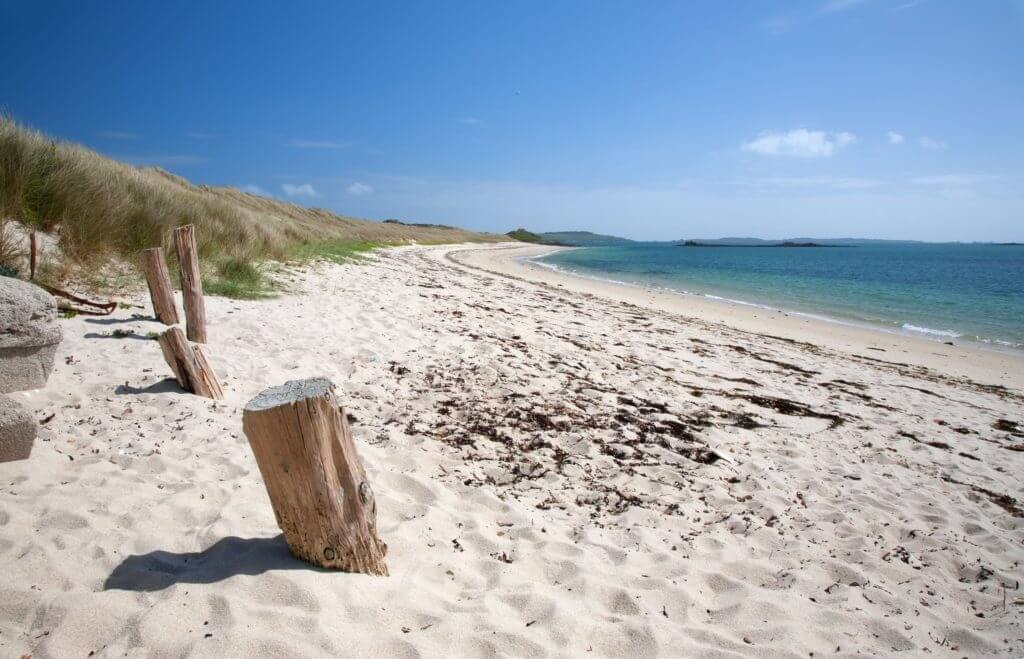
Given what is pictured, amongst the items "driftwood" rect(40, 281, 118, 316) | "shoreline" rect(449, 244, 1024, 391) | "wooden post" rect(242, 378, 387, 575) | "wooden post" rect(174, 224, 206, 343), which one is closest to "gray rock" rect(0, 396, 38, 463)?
"wooden post" rect(242, 378, 387, 575)

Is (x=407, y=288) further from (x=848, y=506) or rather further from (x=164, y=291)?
(x=848, y=506)

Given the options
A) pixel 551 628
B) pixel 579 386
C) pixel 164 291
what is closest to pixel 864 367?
pixel 579 386

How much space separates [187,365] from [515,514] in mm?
3058

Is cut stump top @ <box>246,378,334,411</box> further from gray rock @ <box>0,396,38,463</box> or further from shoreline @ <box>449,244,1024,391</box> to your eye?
shoreline @ <box>449,244,1024,391</box>

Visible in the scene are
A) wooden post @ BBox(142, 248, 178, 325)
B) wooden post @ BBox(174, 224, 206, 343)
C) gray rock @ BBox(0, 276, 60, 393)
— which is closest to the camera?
gray rock @ BBox(0, 276, 60, 393)

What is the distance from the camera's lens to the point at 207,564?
256 centimetres

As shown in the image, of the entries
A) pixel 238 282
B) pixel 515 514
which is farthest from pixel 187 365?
pixel 238 282

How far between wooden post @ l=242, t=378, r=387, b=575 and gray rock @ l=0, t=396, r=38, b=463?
185 centimetres

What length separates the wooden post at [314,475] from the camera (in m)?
2.33

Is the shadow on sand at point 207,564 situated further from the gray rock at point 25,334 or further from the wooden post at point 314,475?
the gray rock at point 25,334

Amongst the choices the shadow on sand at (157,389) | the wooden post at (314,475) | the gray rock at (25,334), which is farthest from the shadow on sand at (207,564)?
the gray rock at (25,334)

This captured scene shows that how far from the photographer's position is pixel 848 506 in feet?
13.2

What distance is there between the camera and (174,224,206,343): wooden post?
19.0 ft

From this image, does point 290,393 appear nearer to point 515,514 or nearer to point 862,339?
point 515,514
